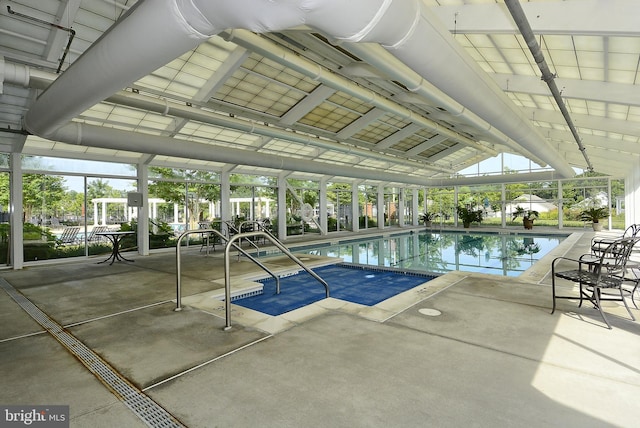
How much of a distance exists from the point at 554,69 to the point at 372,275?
5.59m

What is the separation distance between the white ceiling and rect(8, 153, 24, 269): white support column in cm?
68

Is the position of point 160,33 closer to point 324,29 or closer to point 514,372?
point 324,29

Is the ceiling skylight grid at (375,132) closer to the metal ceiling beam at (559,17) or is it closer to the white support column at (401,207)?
the metal ceiling beam at (559,17)

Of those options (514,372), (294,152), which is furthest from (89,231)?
(514,372)

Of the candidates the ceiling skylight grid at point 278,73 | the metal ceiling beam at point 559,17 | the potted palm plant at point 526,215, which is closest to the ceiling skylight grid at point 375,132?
the ceiling skylight grid at point 278,73

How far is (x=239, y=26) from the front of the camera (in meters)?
2.12

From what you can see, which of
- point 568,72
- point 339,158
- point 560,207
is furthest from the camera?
point 560,207

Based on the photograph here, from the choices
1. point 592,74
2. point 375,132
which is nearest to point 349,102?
point 375,132

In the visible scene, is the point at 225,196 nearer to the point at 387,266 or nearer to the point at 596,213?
the point at 387,266

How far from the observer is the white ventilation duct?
76.4 inches

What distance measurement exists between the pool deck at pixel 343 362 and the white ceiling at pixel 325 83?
2.78 m

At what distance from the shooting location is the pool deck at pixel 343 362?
7.22ft

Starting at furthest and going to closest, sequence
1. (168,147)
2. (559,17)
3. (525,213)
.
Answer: (525,213) → (168,147) → (559,17)

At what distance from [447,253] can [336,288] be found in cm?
661
